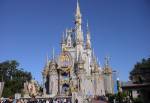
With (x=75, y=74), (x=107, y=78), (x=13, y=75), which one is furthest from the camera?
(x=13, y=75)

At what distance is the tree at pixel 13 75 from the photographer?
76062 mm

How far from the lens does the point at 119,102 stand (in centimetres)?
4112

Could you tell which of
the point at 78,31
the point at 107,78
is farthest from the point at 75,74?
the point at 78,31

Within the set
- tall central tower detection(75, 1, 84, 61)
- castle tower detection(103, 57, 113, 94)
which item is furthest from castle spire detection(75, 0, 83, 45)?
castle tower detection(103, 57, 113, 94)

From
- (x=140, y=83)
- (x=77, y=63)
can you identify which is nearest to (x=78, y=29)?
(x=77, y=63)

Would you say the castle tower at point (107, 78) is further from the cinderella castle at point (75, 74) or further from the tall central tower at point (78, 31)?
the tall central tower at point (78, 31)

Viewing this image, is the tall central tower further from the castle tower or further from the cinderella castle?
the castle tower

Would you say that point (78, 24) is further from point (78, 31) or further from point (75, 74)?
point (75, 74)

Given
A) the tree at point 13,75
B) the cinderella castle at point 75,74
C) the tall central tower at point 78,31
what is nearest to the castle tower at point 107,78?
the cinderella castle at point 75,74

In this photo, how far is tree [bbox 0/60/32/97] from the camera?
76.1 m

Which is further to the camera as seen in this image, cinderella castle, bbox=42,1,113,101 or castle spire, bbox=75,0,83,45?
castle spire, bbox=75,0,83,45

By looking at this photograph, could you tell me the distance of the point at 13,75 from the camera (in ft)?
270

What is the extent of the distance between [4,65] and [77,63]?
19834mm

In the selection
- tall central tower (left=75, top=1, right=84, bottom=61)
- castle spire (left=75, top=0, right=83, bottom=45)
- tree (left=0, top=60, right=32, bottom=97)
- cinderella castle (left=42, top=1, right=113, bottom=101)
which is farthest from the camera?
castle spire (left=75, top=0, right=83, bottom=45)
